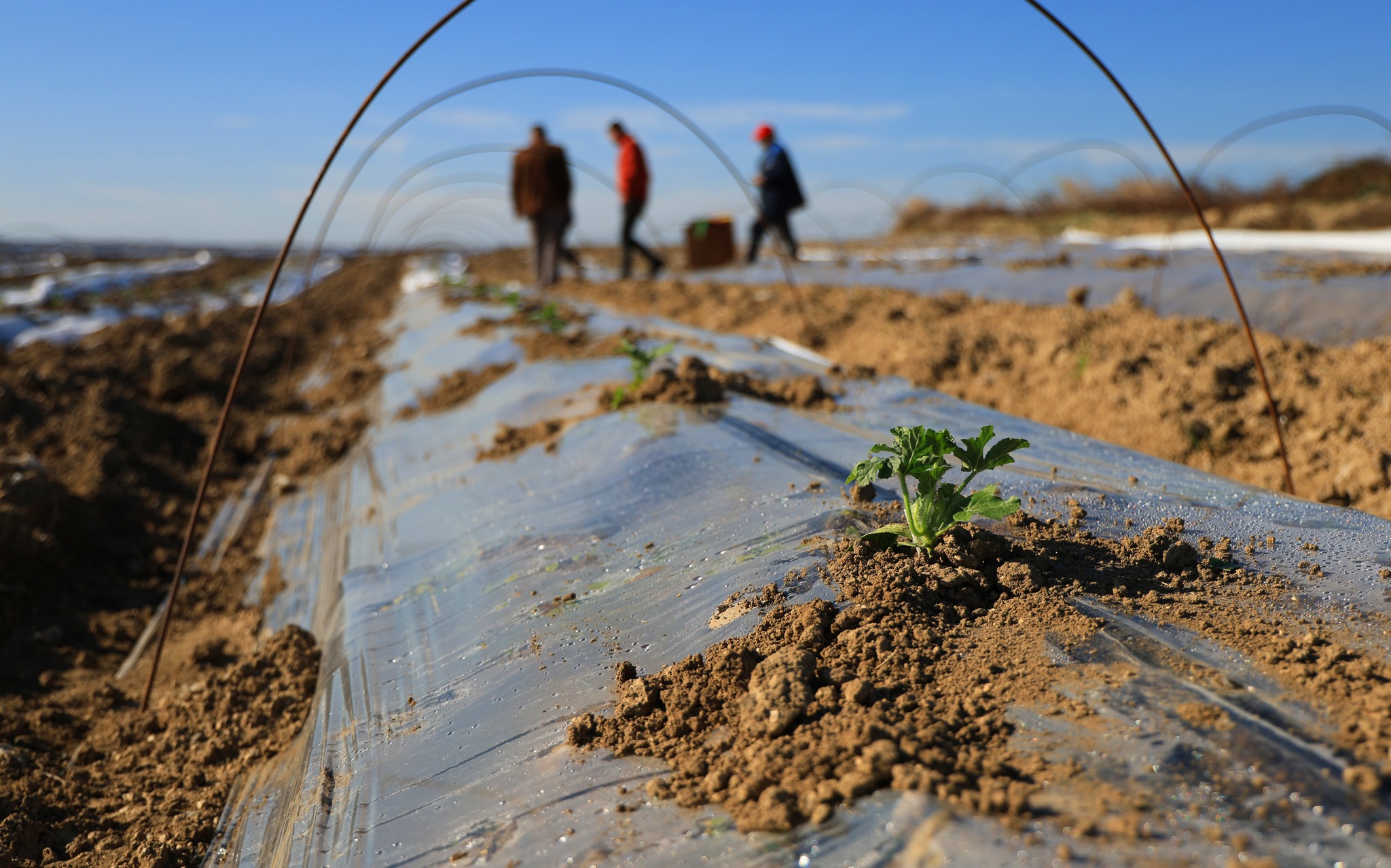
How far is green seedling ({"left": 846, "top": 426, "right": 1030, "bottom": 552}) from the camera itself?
1.61 metres

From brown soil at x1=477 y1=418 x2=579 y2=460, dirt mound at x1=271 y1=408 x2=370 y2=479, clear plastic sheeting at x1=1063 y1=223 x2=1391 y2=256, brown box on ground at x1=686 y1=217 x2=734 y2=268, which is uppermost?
brown box on ground at x1=686 y1=217 x2=734 y2=268

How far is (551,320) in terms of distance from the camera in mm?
5488

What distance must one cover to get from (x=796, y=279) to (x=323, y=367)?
5.01 metres

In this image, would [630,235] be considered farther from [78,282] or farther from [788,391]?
[78,282]

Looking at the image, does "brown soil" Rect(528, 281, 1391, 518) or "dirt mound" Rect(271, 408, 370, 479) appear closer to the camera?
"brown soil" Rect(528, 281, 1391, 518)

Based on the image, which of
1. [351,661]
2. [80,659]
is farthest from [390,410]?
[351,661]

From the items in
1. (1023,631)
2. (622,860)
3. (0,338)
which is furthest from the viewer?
(0,338)

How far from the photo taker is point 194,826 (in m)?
1.73

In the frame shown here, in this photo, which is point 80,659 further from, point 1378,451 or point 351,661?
point 1378,451

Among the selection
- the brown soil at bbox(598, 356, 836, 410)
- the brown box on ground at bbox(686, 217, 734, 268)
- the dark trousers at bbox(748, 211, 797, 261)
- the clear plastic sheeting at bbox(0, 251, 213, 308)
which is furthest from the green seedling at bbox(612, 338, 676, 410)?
the clear plastic sheeting at bbox(0, 251, 213, 308)

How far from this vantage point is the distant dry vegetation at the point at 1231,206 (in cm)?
1144

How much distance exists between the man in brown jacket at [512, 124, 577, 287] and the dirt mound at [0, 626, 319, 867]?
25.4 ft

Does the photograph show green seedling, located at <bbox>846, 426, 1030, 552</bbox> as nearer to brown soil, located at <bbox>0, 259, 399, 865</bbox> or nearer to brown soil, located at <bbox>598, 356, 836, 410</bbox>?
brown soil, located at <bbox>598, 356, 836, 410</bbox>

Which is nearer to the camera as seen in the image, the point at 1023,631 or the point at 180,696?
the point at 1023,631
